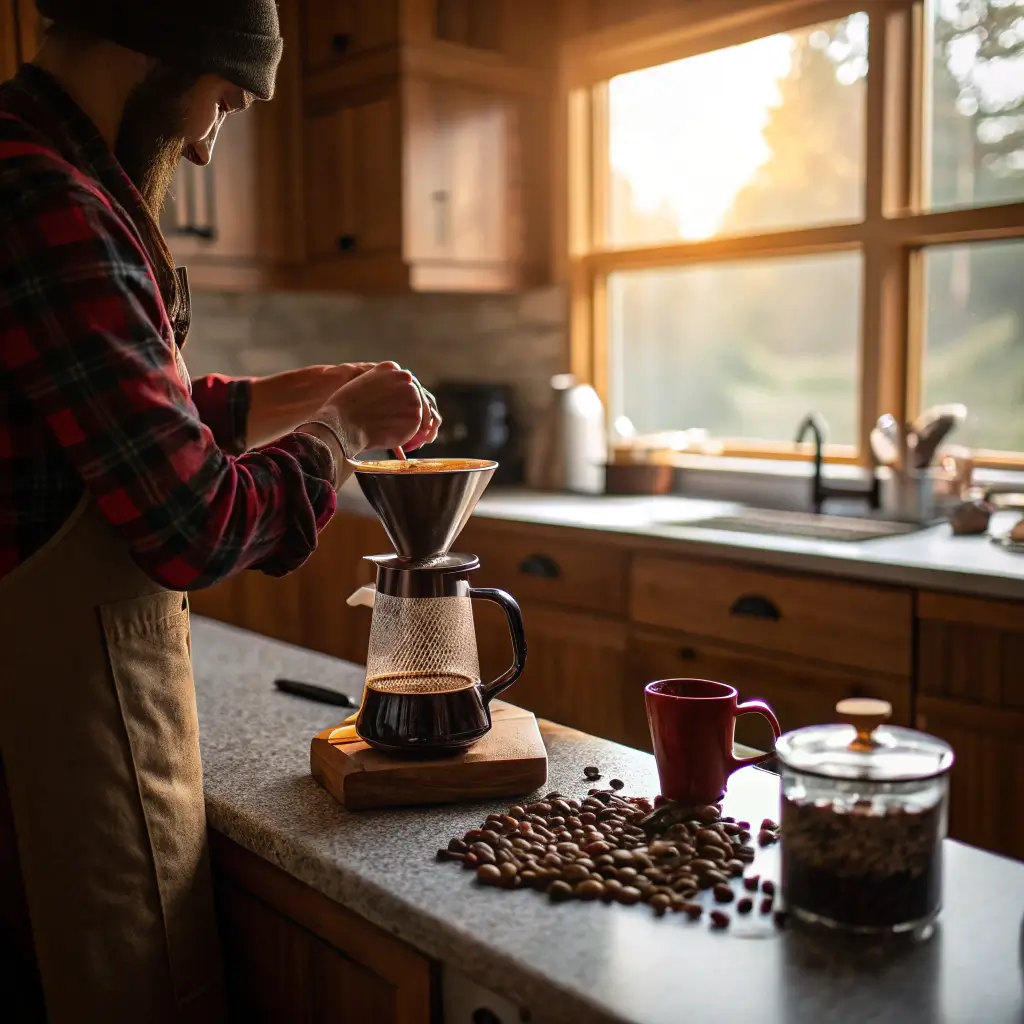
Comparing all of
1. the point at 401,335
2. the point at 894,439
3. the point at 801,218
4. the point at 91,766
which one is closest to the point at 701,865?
the point at 91,766

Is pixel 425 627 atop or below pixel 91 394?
below

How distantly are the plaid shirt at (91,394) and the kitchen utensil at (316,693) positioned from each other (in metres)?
0.52

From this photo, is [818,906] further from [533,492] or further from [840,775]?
[533,492]

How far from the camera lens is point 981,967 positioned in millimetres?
879

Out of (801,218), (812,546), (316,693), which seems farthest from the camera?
(801,218)

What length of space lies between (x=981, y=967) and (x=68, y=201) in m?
0.93

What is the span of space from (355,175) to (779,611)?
7.01 feet

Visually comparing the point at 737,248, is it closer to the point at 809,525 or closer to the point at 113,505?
the point at 809,525

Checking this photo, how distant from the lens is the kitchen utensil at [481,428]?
400 cm

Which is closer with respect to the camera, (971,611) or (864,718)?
(864,718)

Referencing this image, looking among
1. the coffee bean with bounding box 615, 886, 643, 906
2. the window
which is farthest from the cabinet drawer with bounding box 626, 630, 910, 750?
the coffee bean with bounding box 615, 886, 643, 906

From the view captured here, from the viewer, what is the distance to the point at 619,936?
3.06 feet

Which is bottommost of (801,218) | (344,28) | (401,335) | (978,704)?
(978,704)

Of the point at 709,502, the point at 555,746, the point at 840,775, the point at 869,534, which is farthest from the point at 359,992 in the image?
the point at 709,502
